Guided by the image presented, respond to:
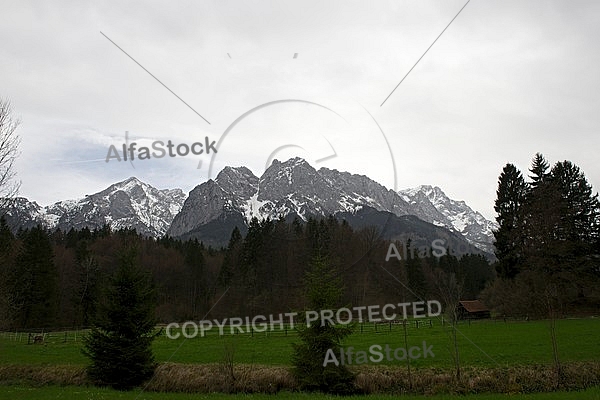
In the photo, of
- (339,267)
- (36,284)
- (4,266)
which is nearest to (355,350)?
(339,267)

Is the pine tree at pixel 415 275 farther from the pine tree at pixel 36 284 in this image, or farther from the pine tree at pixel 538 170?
the pine tree at pixel 36 284

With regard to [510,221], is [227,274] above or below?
below

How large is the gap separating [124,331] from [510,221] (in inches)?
1678

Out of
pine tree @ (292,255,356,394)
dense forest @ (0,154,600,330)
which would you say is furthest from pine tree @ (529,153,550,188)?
pine tree @ (292,255,356,394)

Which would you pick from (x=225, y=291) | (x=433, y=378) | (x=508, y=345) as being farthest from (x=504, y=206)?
(x=433, y=378)

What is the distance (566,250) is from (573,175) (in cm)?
1198

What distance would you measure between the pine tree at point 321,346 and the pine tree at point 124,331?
23.3ft

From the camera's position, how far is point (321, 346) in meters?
15.5

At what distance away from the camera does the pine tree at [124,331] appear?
730 inches

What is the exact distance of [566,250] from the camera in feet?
130

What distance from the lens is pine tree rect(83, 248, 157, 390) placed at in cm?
1855

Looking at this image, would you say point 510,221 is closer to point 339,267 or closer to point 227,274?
point 339,267

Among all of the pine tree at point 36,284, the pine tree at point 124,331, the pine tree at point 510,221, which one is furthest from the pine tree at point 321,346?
the pine tree at point 36,284

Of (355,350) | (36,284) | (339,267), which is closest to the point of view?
(355,350)
